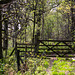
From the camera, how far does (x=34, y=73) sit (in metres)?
4.73

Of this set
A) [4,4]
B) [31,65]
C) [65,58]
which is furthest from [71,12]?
[4,4]

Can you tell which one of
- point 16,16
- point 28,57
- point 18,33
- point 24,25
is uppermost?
point 16,16

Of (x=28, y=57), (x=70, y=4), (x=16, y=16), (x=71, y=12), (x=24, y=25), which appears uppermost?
(x=70, y=4)

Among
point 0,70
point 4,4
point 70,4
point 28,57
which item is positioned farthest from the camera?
point 70,4

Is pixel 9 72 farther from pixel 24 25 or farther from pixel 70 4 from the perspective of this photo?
pixel 70 4

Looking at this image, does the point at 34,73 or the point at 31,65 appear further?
the point at 31,65

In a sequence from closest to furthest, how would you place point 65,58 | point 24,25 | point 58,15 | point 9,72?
point 9,72 → point 24,25 → point 65,58 → point 58,15

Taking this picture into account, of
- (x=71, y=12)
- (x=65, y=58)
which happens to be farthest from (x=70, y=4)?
(x=65, y=58)

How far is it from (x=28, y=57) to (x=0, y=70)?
1573 mm

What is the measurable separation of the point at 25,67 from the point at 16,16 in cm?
288

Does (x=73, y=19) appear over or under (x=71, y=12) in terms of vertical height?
under

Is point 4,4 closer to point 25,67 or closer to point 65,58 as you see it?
point 25,67

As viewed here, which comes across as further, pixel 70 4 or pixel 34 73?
pixel 70 4

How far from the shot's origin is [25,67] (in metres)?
5.40
